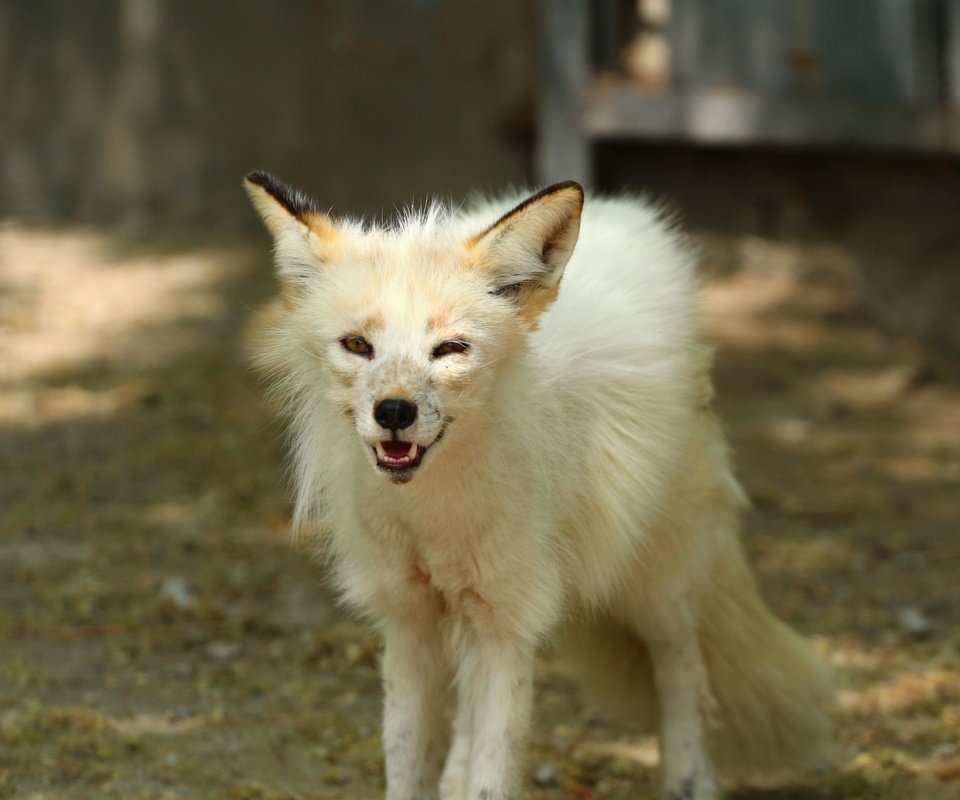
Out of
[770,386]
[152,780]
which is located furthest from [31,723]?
[770,386]

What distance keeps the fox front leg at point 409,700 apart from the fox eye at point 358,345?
3.12 ft

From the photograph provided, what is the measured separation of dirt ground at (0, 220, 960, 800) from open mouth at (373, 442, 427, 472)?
161 cm

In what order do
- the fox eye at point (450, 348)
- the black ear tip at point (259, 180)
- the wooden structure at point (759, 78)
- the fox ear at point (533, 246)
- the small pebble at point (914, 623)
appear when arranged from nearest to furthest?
the fox eye at point (450, 348) < the fox ear at point (533, 246) < the black ear tip at point (259, 180) < the small pebble at point (914, 623) < the wooden structure at point (759, 78)

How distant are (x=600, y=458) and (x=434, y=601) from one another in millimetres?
672

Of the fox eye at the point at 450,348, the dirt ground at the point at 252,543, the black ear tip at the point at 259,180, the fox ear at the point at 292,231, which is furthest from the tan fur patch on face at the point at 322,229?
the dirt ground at the point at 252,543

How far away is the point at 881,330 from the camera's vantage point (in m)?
9.59

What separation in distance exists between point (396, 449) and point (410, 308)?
38cm

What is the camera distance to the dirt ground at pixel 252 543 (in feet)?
16.9

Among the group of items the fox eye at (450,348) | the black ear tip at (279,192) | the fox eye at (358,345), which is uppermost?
the black ear tip at (279,192)

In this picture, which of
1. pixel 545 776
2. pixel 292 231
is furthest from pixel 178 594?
pixel 292 231

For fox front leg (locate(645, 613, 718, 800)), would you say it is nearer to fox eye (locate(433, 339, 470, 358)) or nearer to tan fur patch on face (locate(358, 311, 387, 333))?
fox eye (locate(433, 339, 470, 358))

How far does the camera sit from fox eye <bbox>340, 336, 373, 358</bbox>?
3.75 m

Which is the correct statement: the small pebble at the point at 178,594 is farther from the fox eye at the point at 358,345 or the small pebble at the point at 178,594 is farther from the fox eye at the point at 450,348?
the fox eye at the point at 450,348

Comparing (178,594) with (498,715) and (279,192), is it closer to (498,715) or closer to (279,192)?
(498,715)
